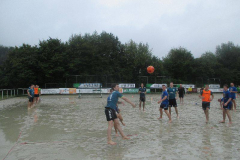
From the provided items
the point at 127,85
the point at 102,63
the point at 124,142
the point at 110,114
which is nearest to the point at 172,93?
the point at 124,142

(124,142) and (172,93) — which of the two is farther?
(172,93)

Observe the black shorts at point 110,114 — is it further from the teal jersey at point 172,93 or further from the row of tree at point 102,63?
the row of tree at point 102,63

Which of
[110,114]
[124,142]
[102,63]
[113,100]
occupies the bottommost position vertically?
[124,142]

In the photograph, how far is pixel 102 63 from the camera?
43.9 meters

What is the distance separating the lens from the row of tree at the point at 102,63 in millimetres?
36188

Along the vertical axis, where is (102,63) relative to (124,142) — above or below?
above

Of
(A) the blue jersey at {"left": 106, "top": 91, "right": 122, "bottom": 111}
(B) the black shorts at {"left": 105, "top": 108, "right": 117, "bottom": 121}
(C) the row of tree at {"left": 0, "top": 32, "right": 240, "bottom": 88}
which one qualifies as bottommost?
(B) the black shorts at {"left": 105, "top": 108, "right": 117, "bottom": 121}

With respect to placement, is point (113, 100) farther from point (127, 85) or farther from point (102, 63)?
point (102, 63)

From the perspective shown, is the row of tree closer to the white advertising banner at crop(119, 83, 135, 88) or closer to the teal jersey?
the white advertising banner at crop(119, 83, 135, 88)

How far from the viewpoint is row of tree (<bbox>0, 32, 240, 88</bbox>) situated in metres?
36.2

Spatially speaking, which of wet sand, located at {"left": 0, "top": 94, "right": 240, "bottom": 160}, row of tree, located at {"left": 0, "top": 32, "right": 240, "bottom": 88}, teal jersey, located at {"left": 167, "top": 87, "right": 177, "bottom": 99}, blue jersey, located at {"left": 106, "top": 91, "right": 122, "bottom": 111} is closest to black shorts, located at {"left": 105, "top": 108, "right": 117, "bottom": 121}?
blue jersey, located at {"left": 106, "top": 91, "right": 122, "bottom": 111}

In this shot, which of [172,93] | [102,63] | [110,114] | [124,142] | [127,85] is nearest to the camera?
[110,114]

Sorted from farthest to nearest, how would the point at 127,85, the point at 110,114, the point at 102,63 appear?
the point at 102,63
the point at 127,85
the point at 110,114

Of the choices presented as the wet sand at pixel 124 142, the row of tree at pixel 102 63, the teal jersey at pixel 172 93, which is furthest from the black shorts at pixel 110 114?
the row of tree at pixel 102 63
